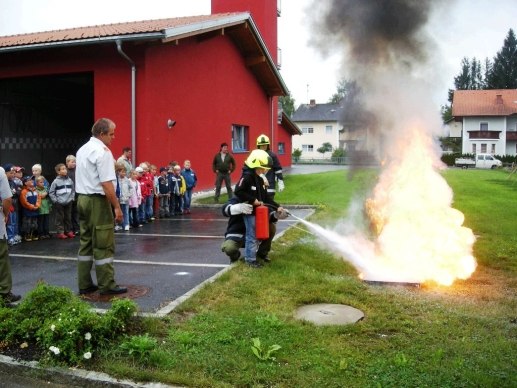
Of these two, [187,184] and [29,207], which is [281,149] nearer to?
[187,184]

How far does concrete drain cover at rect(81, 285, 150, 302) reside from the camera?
19.6 ft

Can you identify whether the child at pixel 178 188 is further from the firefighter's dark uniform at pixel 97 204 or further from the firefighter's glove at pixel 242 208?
the firefighter's dark uniform at pixel 97 204

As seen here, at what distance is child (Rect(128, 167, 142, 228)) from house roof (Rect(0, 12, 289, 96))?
3.44 metres

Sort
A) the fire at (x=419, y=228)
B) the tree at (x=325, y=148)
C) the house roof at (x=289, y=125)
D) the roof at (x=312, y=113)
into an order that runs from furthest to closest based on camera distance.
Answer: the roof at (x=312, y=113)
the tree at (x=325, y=148)
the house roof at (x=289, y=125)
the fire at (x=419, y=228)

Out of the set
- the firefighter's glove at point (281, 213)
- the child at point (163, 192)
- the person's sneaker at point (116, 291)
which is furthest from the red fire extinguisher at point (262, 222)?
the child at point (163, 192)

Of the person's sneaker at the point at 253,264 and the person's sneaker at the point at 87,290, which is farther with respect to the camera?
the person's sneaker at the point at 253,264

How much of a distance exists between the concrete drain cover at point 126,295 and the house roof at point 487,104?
62.0 m

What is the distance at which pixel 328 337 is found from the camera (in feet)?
15.9

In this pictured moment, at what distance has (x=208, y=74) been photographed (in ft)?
59.0

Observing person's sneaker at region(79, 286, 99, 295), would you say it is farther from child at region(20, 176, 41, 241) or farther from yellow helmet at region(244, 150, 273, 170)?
child at region(20, 176, 41, 241)

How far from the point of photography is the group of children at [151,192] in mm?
11205

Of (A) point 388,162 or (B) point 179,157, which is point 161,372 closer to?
(A) point 388,162

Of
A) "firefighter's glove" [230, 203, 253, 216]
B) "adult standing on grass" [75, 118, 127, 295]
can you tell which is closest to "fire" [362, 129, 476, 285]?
"firefighter's glove" [230, 203, 253, 216]

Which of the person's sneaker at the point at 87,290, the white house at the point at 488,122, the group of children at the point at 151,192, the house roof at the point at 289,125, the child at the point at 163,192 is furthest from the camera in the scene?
the white house at the point at 488,122
